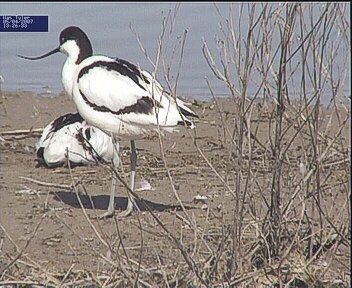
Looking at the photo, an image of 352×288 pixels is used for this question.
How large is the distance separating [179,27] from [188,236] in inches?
293

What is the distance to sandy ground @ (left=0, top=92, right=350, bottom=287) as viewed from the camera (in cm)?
555

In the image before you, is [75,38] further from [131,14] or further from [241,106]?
[131,14]

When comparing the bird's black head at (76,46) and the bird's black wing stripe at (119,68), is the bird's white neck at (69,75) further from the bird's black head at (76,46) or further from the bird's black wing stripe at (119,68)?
the bird's black wing stripe at (119,68)

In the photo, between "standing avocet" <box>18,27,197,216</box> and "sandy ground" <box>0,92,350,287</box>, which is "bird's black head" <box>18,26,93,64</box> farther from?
"sandy ground" <box>0,92,350,287</box>

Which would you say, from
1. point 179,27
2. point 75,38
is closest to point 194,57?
point 179,27

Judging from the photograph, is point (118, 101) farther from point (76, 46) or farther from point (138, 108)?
point (76, 46)

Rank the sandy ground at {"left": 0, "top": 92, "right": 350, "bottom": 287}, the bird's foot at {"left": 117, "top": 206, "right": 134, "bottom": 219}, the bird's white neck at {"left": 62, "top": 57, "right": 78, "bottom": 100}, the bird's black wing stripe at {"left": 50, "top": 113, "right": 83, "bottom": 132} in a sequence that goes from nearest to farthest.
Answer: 1. the sandy ground at {"left": 0, "top": 92, "right": 350, "bottom": 287}
2. the bird's foot at {"left": 117, "top": 206, "right": 134, "bottom": 219}
3. the bird's white neck at {"left": 62, "top": 57, "right": 78, "bottom": 100}
4. the bird's black wing stripe at {"left": 50, "top": 113, "right": 83, "bottom": 132}

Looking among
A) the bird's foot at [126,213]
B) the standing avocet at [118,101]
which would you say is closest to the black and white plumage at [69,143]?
the standing avocet at [118,101]

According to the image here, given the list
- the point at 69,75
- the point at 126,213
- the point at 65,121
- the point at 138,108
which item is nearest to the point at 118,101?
the point at 138,108

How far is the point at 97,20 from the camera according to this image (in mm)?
14812
